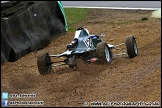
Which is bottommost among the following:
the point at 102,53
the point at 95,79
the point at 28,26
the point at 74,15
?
the point at 74,15

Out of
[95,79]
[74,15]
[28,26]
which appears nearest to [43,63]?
[95,79]

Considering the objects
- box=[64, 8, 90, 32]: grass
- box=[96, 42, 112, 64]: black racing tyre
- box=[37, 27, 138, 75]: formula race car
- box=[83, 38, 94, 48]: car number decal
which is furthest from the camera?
box=[64, 8, 90, 32]: grass

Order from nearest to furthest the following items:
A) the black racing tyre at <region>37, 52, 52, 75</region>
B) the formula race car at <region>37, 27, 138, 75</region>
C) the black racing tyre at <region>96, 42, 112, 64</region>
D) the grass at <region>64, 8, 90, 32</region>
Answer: the black racing tyre at <region>96, 42, 112, 64</region> < the formula race car at <region>37, 27, 138, 75</region> < the black racing tyre at <region>37, 52, 52, 75</region> < the grass at <region>64, 8, 90, 32</region>

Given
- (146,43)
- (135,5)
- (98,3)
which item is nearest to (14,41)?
(146,43)

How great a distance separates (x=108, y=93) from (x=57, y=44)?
6894mm

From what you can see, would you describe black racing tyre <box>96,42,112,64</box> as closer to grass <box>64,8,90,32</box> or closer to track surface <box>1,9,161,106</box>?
track surface <box>1,9,161,106</box>

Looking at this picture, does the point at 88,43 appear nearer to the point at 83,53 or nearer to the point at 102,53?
the point at 83,53

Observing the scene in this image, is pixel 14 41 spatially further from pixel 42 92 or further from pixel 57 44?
pixel 42 92

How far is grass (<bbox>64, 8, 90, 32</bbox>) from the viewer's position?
58.7 feet

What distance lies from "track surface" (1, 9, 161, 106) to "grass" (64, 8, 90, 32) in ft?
12.8

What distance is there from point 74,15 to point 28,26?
696cm

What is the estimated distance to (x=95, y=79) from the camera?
893 centimetres

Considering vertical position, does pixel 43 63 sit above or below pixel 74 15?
above

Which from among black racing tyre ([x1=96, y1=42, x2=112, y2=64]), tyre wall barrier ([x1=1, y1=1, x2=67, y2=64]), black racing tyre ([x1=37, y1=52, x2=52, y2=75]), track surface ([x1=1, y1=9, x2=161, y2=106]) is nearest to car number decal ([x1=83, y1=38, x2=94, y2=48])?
track surface ([x1=1, y1=9, x2=161, y2=106])
